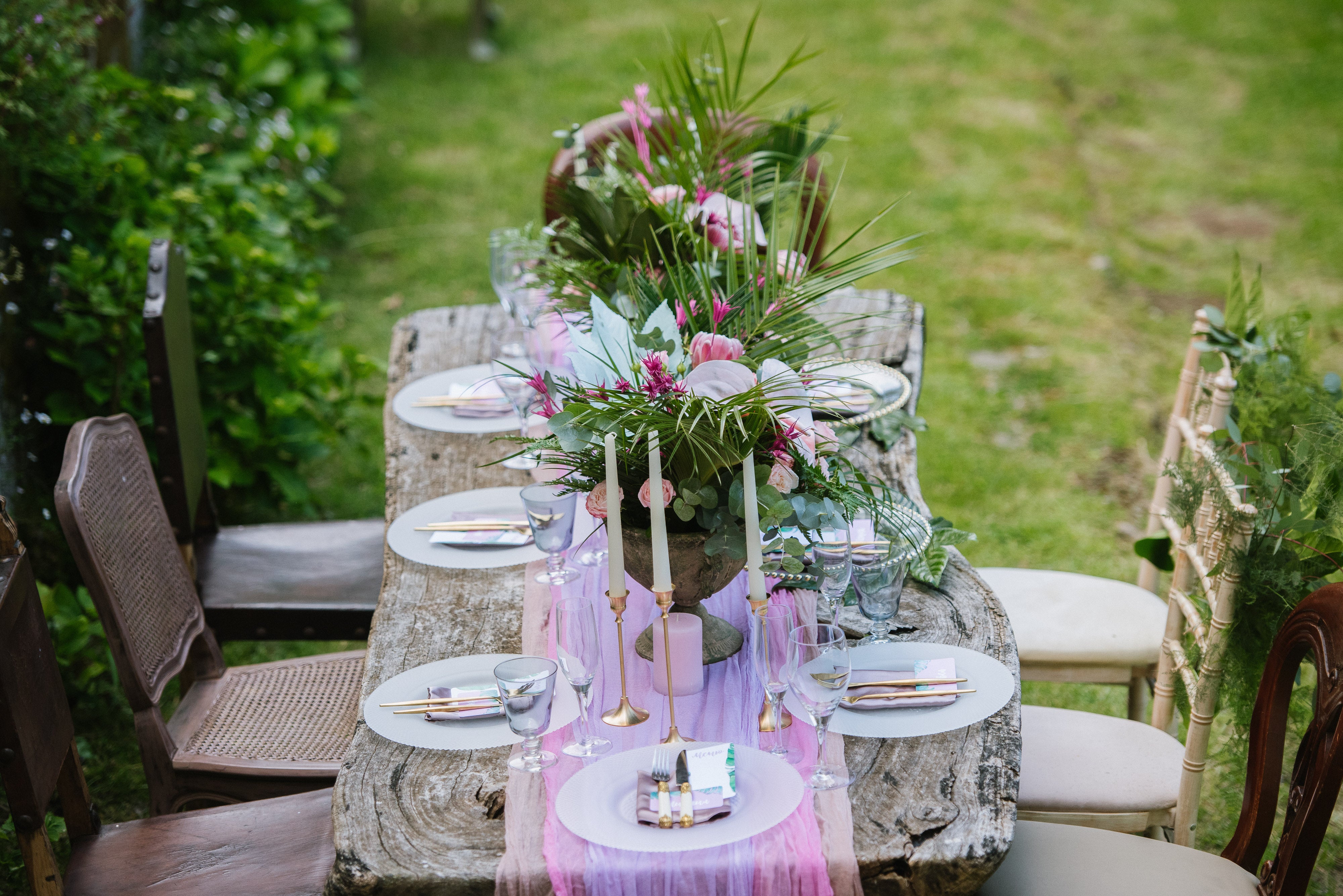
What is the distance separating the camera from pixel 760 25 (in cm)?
816

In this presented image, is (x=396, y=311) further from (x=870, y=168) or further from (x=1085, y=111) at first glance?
(x=1085, y=111)

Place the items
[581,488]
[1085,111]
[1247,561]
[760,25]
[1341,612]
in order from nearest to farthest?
[1341,612]
[581,488]
[1247,561]
[1085,111]
[760,25]

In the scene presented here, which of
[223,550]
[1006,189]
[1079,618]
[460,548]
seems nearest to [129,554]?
[460,548]

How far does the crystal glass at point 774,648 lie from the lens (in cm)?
141

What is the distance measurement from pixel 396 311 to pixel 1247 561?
13.0ft

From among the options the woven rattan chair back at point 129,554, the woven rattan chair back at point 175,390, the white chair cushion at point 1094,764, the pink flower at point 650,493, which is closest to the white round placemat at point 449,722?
the pink flower at point 650,493

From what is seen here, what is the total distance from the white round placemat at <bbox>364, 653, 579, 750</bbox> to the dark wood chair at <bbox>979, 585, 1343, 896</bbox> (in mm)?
679

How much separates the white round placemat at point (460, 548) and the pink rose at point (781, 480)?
0.56 metres

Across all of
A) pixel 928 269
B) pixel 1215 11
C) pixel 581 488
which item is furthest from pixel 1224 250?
pixel 581 488

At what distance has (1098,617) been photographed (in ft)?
7.73

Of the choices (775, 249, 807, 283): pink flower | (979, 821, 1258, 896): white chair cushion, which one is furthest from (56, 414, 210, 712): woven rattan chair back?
(979, 821, 1258, 896): white chair cushion

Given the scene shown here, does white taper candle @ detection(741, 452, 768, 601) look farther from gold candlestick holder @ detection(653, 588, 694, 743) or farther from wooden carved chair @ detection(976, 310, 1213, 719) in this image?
wooden carved chair @ detection(976, 310, 1213, 719)

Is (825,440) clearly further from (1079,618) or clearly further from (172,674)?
(172,674)

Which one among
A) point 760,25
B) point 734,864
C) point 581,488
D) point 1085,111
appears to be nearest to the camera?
point 734,864
